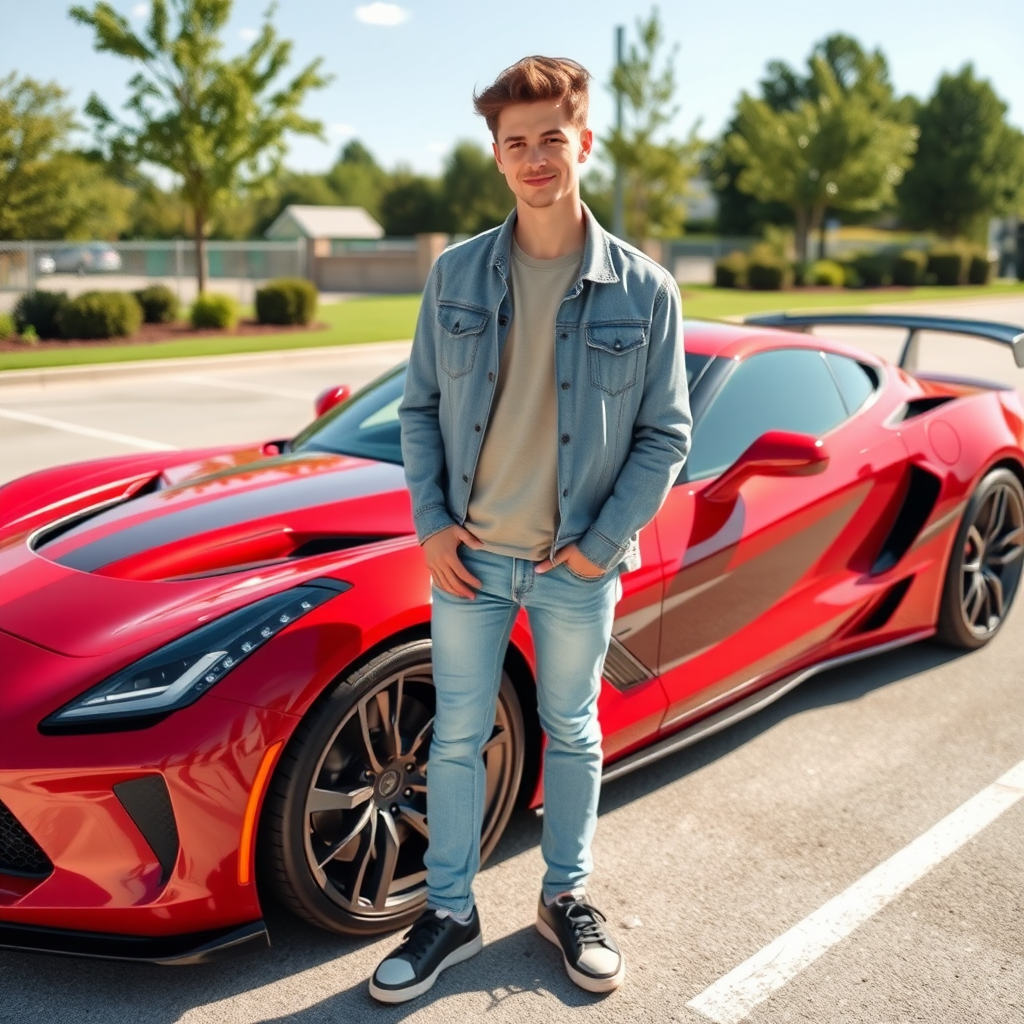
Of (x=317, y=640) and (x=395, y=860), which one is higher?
(x=317, y=640)

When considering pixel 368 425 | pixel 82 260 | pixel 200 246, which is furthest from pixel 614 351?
pixel 82 260

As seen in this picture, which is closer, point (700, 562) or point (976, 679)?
point (700, 562)

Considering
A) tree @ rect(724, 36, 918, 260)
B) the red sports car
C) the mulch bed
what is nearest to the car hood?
the red sports car

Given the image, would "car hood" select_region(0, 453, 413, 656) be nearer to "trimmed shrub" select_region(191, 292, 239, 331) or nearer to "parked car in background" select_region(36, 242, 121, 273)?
"trimmed shrub" select_region(191, 292, 239, 331)

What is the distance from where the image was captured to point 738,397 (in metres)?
3.94

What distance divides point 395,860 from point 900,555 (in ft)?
7.58

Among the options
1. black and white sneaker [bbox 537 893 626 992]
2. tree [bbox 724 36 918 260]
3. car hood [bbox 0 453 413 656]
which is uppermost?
tree [bbox 724 36 918 260]

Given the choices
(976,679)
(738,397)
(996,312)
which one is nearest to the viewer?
(738,397)

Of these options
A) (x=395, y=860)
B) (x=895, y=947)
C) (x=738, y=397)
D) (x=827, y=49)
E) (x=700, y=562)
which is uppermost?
(x=827, y=49)

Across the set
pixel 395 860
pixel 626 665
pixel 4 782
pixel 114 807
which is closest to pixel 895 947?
pixel 626 665

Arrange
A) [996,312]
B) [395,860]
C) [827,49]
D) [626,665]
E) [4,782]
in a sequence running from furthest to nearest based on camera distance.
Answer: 1. [827,49]
2. [996,312]
3. [626,665]
4. [395,860]
5. [4,782]

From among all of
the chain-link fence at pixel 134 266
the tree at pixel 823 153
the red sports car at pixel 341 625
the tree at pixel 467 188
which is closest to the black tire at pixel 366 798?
the red sports car at pixel 341 625

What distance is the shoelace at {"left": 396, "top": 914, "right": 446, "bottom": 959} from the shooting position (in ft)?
8.79

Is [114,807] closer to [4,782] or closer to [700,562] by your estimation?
[4,782]
